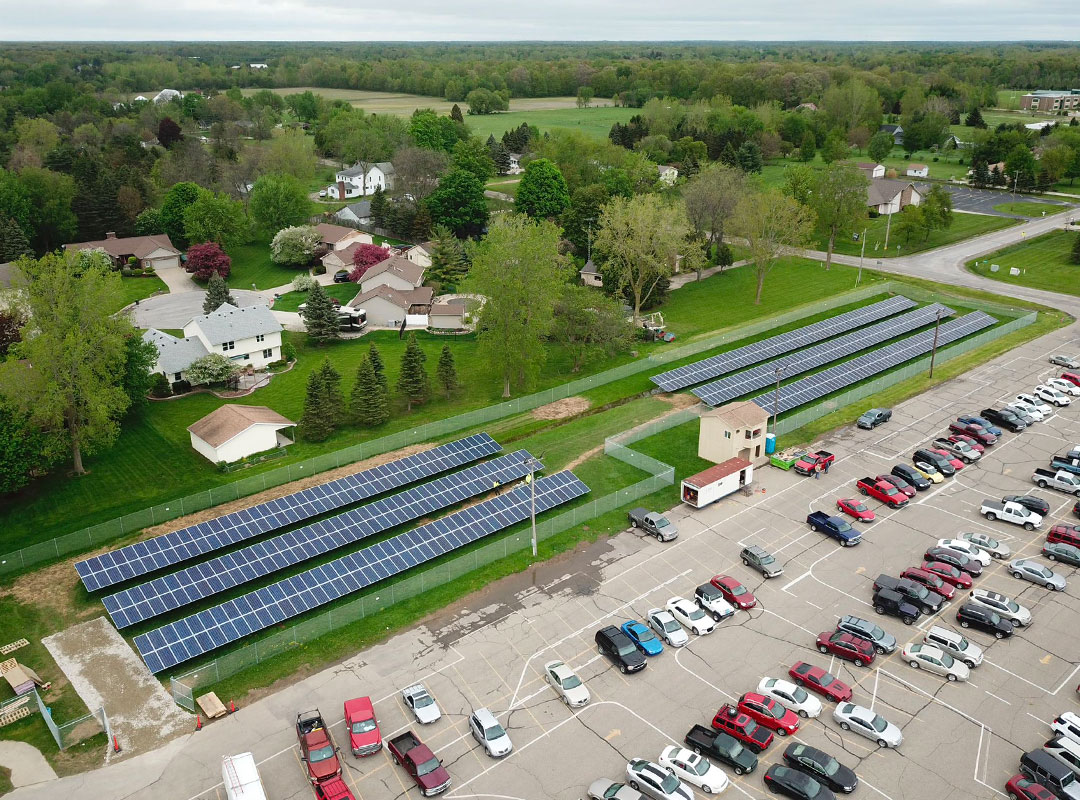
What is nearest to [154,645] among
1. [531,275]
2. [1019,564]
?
[531,275]

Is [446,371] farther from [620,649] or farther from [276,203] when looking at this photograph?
[276,203]

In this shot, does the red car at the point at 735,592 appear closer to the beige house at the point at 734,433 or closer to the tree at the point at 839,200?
the beige house at the point at 734,433

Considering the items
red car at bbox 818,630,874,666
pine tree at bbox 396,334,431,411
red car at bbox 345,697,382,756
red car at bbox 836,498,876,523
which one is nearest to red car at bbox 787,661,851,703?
red car at bbox 818,630,874,666

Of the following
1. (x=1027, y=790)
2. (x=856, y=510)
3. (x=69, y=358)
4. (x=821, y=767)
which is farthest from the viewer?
(x=69, y=358)

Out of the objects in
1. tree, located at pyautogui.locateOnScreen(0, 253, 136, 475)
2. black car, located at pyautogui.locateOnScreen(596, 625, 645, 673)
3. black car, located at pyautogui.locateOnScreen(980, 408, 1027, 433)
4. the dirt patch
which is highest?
tree, located at pyautogui.locateOnScreen(0, 253, 136, 475)

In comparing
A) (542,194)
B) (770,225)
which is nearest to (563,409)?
(770,225)

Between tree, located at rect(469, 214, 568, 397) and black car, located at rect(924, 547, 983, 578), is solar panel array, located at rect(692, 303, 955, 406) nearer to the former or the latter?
tree, located at rect(469, 214, 568, 397)
